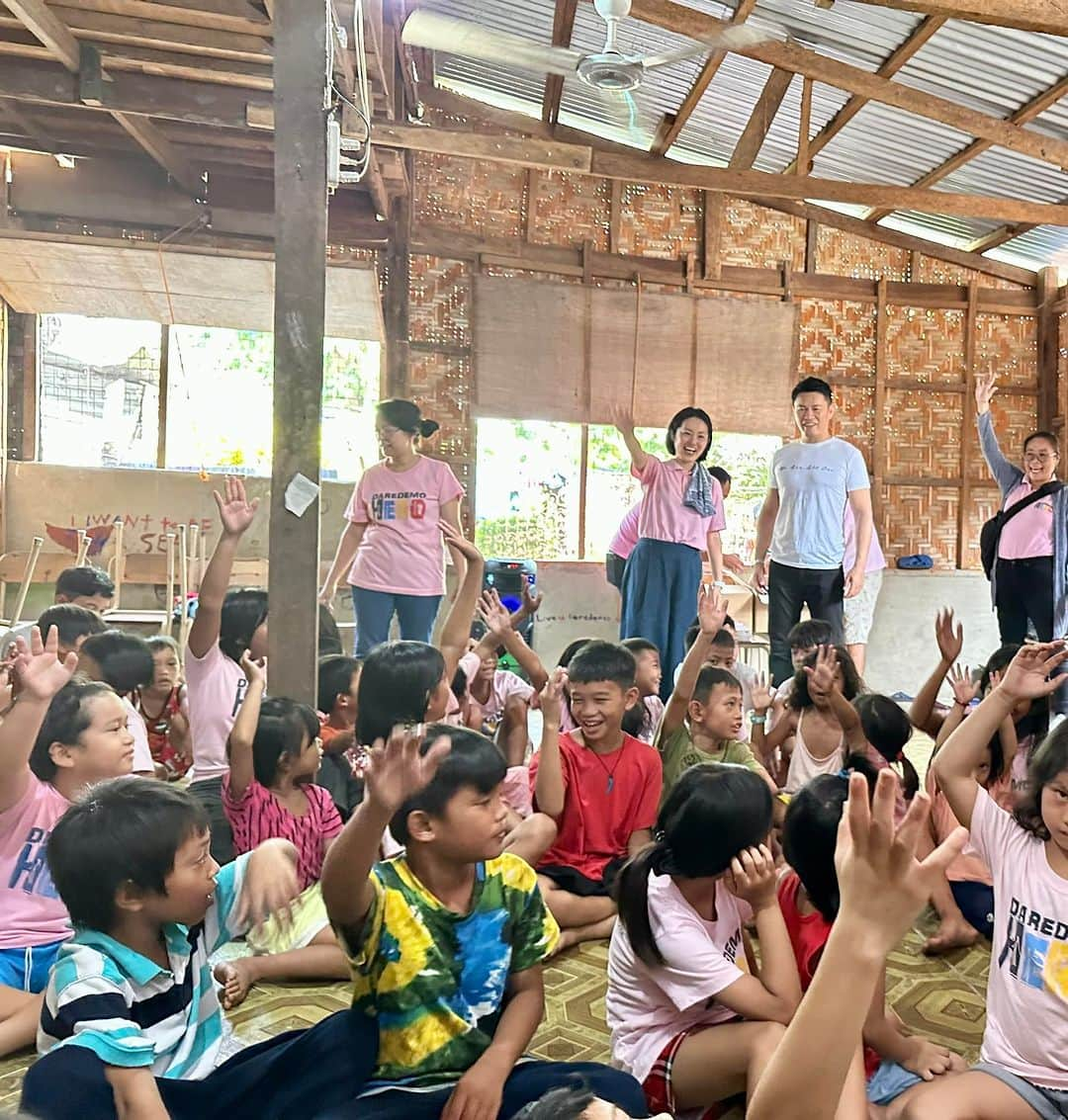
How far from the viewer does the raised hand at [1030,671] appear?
5.60 feet

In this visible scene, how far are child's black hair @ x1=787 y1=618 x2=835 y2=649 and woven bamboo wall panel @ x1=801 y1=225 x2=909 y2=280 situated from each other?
17.9 ft

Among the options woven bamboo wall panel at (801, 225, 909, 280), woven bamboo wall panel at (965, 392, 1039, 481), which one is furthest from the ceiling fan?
woven bamboo wall panel at (965, 392, 1039, 481)

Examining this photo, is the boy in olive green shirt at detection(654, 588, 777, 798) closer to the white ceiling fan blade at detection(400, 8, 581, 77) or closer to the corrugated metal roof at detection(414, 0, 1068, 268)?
the white ceiling fan blade at detection(400, 8, 581, 77)

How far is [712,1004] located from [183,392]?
6.58m

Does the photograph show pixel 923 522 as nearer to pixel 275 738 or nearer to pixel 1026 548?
pixel 1026 548

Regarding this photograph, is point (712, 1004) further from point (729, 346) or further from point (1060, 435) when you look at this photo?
point (1060, 435)

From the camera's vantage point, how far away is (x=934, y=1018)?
2.13m

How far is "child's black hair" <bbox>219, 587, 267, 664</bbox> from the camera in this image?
3086 millimetres

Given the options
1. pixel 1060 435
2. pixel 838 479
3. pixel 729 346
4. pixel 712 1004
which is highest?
pixel 729 346

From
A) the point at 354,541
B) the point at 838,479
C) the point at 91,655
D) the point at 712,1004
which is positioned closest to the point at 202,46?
the point at 354,541

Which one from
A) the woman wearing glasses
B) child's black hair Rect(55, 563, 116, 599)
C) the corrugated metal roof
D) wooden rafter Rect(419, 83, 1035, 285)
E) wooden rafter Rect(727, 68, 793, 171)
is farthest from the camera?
wooden rafter Rect(419, 83, 1035, 285)

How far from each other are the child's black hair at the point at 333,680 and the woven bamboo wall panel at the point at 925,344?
672cm

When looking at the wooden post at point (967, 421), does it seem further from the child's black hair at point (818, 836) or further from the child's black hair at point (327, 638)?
the child's black hair at point (818, 836)

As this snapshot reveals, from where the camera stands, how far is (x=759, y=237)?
8.23 metres
